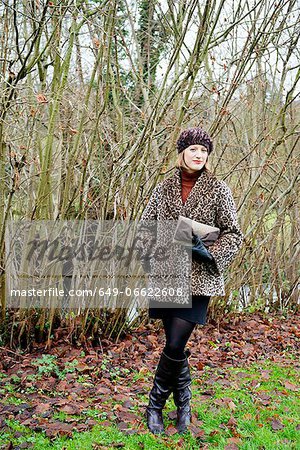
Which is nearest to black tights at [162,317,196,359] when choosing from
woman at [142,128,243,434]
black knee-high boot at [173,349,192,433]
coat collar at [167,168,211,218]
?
woman at [142,128,243,434]

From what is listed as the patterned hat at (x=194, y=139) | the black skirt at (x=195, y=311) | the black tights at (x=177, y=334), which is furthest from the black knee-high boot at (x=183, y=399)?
the patterned hat at (x=194, y=139)

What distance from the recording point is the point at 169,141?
200 inches

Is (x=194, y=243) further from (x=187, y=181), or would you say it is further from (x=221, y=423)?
(x=221, y=423)

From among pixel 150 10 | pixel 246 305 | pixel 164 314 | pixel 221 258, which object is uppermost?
pixel 150 10

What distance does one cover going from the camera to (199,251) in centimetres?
306

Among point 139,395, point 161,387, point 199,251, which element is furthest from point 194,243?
point 139,395

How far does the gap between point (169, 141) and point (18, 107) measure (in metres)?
1.55

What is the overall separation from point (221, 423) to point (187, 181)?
66.0 inches

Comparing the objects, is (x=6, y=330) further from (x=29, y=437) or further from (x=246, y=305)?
(x=246, y=305)

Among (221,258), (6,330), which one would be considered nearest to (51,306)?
(6,330)

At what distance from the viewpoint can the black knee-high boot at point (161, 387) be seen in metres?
3.22

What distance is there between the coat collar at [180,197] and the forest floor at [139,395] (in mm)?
1435

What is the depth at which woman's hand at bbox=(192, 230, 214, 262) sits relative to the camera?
3.05 meters

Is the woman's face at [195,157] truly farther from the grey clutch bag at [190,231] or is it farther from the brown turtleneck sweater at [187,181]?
the grey clutch bag at [190,231]
